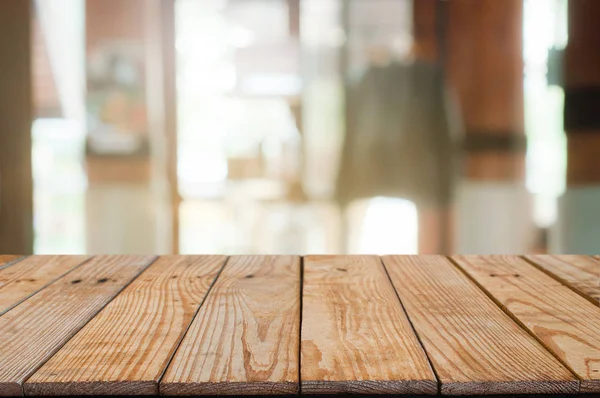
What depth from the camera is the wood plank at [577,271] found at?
1086 millimetres

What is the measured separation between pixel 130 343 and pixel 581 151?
3.11 metres

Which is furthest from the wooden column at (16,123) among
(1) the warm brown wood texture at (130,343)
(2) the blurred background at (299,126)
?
(1) the warm brown wood texture at (130,343)

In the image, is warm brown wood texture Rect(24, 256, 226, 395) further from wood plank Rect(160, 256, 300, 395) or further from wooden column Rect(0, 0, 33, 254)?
wooden column Rect(0, 0, 33, 254)

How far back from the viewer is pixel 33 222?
348cm

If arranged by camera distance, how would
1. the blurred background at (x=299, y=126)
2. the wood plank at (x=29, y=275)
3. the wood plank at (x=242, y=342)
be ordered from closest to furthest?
the wood plank at (x=242, y=342) → the wood plank at (x=29, y=275) → the blurred background at (x=299, y=126)

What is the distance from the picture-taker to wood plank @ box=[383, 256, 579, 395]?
0.71 meters

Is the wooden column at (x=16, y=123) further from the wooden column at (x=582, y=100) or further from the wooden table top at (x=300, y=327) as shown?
the wooden column at (x=582, y=100)

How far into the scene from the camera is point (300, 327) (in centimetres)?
88

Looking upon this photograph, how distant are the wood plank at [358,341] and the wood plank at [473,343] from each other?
0.07ft

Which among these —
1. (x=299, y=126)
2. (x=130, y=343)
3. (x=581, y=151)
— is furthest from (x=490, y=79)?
(x=130, y=343)

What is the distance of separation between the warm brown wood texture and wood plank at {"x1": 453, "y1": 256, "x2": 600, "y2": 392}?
427 millimetres

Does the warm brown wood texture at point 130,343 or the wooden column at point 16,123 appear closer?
the warm brown wood texture at point 130,343

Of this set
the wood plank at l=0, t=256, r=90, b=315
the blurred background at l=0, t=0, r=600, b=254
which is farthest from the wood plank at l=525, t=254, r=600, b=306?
the blurred background at l=0, t=0, r=600, b=254

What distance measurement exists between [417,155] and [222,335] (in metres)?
2.81
